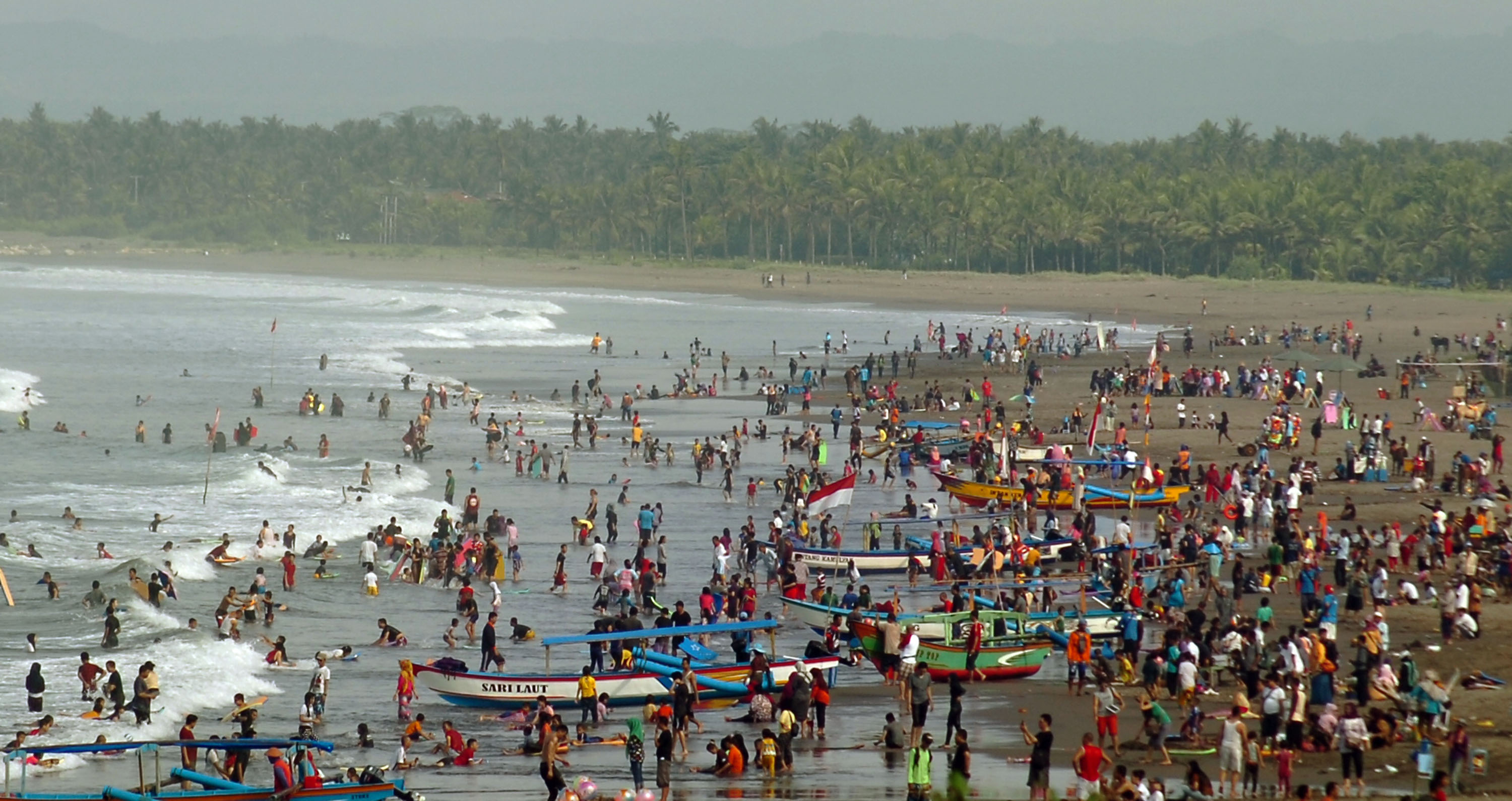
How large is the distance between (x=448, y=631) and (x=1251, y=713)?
11643 mm

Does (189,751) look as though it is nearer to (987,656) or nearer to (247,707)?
(247,707)

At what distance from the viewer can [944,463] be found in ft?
123

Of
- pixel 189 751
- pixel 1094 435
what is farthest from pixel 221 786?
pixel 1094 435

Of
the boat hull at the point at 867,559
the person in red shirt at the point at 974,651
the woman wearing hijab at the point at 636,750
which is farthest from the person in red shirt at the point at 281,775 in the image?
the boat hull at the point at 867,559

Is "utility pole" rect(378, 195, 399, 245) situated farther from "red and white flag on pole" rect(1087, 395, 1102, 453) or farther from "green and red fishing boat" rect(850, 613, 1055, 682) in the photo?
"green and red fishing boat" rect(850, 613, 1055, 682)

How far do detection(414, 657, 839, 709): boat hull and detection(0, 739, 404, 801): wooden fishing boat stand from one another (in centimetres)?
374

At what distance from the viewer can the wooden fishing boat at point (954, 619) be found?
2133 cm

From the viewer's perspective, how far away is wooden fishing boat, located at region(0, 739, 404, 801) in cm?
1508

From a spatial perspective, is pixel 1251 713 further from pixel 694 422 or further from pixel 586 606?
pixel 694 422

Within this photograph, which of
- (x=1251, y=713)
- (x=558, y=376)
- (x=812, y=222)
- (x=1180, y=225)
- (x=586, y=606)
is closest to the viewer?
(x=1251, y=713)

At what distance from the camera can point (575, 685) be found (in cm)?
1983

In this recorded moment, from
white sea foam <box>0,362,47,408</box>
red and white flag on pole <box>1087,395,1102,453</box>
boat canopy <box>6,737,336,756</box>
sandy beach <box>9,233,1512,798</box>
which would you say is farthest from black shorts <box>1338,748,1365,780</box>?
white sea foam <box>0,362,47,408</box>

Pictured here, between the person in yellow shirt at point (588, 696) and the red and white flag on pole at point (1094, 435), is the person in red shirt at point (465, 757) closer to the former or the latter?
the person in yellow shirt at point (588, 696)

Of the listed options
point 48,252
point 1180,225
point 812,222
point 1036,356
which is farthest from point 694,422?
point 48,252
